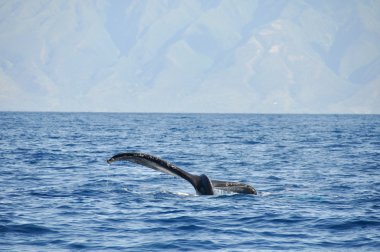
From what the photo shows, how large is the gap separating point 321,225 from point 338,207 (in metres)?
1.99

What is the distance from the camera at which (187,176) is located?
46.0 feet

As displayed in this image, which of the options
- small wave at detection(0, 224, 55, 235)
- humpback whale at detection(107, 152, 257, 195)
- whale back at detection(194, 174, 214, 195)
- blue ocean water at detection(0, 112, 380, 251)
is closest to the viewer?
blue ocean water at detection(0, 112, 380, 251)

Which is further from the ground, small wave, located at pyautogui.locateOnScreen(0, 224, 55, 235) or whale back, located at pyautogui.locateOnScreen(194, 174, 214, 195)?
whale back, located at pyautogui.locateOnScreen(194, 174, 214, 195)

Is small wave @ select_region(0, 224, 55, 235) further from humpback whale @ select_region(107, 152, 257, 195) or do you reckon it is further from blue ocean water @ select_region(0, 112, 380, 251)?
humpback whale @ select_region(107, 152, 257, 195)

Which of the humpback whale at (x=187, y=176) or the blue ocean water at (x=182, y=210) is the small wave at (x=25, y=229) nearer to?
the blue ocean water at (x=182, y=210)

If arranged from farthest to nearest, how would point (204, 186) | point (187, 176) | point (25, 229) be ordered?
1. point (204, 186)
2. point (187, 176)
3. point (25, 229)

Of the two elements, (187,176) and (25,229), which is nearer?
(25,229)

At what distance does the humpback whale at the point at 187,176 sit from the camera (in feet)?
43.9

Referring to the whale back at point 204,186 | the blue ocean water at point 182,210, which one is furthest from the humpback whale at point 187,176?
the blue ocean water at point 182,210

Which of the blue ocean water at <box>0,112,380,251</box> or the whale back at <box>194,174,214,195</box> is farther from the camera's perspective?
the whale back at <box>194,174,214,195</box>

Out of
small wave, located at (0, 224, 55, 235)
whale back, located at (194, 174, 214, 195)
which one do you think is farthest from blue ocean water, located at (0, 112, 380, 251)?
whale back, located at (194, 174, 214, 195)

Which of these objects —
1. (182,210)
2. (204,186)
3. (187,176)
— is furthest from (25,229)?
(204,186)

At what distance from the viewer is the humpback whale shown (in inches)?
527

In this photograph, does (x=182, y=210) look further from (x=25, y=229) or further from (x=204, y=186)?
(x=25, y=229)
